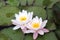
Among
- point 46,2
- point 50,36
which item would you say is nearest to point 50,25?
point 50,36

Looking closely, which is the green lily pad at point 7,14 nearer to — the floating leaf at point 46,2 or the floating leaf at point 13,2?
the floating leaf at point 13,2

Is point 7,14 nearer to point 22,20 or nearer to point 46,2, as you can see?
point 22,20

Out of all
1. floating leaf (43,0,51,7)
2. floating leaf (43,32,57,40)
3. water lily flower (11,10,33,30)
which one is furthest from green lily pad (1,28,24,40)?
floating leaf (43,0,51,7)

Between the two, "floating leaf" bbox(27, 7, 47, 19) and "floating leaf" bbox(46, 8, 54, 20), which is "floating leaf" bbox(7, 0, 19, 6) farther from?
"floating leaf" bbox(46, 8, 54, 20)

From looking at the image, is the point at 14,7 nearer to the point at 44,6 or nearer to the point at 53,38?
the point at 44,6

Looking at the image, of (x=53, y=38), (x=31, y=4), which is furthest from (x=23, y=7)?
(x=53, y=38)
